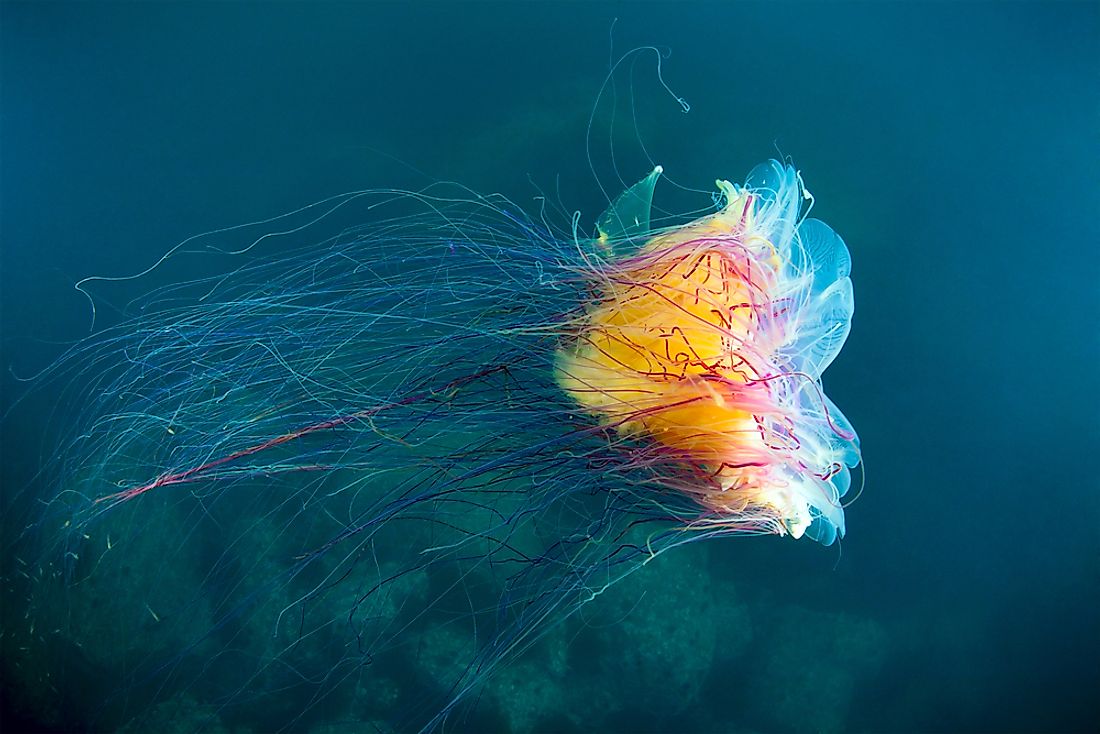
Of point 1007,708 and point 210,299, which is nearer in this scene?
point 210,299

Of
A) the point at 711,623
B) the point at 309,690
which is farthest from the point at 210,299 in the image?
the point at 711,623

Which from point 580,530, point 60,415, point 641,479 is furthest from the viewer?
point 60,415

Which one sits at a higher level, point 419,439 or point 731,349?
point 731,349

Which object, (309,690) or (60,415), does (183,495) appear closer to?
(60,415)

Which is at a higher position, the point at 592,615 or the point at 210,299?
the point at 210,299

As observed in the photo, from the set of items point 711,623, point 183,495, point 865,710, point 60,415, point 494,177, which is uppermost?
point 494,177

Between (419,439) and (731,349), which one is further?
(419,439)

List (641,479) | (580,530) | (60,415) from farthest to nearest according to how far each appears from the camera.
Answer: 1. (60,415)
2. (580,530)
3. (641,479)
